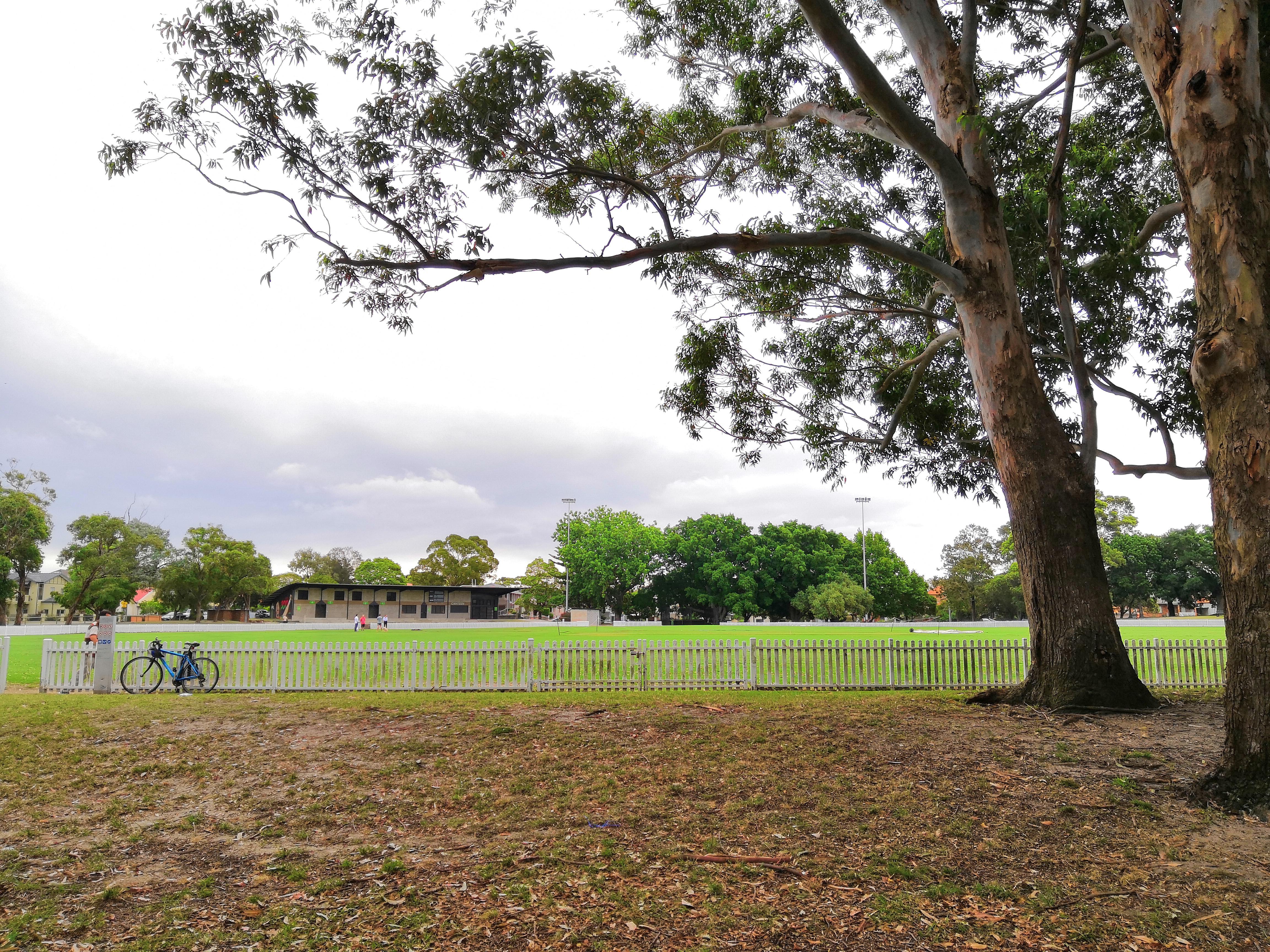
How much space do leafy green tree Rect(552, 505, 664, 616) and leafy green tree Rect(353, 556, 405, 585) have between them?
26.9 metres

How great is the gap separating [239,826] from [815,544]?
65.5m

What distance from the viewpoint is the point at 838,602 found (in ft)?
195

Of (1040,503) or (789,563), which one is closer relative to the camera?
(1040,503)

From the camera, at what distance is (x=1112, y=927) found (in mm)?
3756

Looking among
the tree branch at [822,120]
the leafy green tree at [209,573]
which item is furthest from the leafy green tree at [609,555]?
the tree branch at [822,120]

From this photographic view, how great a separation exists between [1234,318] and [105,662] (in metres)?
16.5

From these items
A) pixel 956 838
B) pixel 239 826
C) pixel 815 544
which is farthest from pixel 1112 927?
pixel 815 544

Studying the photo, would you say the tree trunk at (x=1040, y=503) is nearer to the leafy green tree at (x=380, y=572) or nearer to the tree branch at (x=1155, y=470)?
the tree branch at (x=1155, y=470)

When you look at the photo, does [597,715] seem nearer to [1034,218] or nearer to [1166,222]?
[1034,218]

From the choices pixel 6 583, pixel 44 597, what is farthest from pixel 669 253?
pixel 44 597

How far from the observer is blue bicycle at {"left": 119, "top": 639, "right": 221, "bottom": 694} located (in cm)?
1351

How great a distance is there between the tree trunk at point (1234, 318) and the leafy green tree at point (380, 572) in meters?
90.6

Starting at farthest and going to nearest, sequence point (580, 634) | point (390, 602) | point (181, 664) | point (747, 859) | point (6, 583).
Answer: point (390, 602)
point (6, 583)
point (580, 634)
point (181, 664)
point (747, 859)

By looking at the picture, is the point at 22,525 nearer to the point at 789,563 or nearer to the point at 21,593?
the point at 21,593
